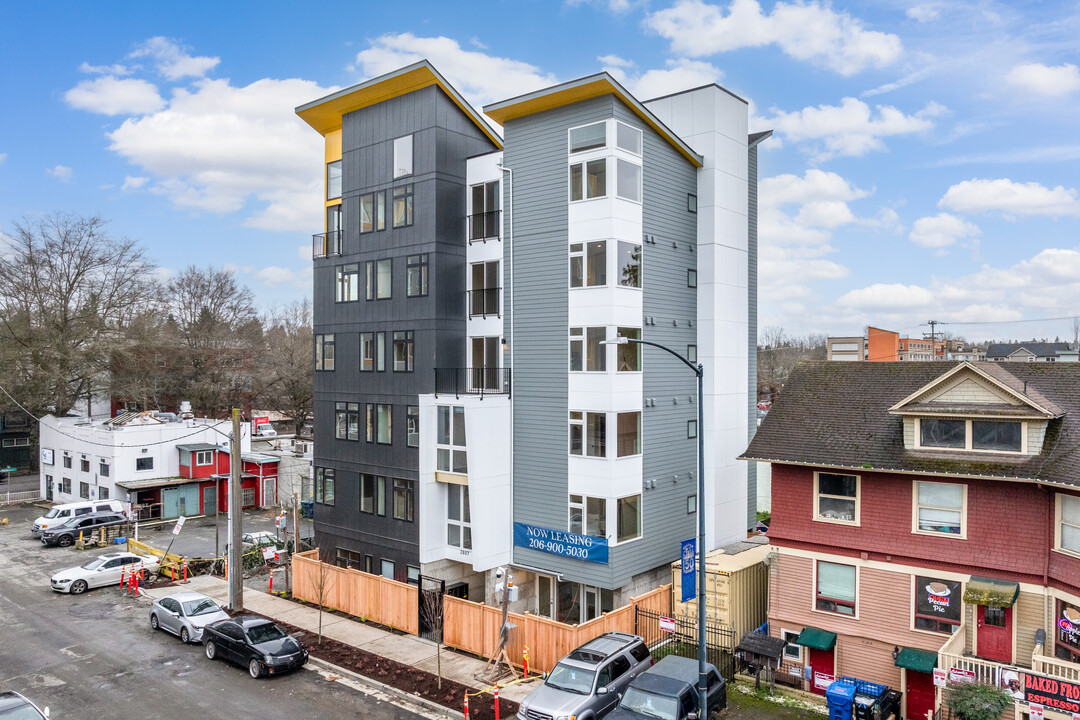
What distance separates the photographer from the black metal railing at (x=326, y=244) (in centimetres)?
2822

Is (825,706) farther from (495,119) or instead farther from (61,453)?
(61,453)

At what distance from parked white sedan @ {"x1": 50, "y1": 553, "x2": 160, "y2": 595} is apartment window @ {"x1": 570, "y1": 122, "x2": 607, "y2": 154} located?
25022 mm

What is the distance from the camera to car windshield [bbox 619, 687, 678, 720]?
14.3 m

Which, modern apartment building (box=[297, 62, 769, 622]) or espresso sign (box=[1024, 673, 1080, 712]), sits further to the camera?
modern apartment building (box=[297, 62, 769, 622])

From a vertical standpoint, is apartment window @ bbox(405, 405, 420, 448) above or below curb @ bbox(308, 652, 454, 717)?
above

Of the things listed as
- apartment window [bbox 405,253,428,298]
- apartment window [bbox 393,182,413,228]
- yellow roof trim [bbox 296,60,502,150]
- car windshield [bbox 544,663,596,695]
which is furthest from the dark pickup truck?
yellow roof trim [bbox 296,60,502,150]

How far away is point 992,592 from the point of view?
16422mm

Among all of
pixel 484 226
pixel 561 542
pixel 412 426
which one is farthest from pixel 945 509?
pixel 484 226

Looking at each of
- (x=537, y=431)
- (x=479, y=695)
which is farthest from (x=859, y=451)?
(x=479, y=695)

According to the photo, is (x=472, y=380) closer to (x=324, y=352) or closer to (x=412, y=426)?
(x=412, y=426)

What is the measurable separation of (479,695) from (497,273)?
45.0 feet

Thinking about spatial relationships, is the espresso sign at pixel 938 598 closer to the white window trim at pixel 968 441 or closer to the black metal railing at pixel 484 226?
the white window trim at pixel 968 441

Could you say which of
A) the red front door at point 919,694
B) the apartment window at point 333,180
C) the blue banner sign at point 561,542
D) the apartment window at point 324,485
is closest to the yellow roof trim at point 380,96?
the apartment window at point 333,180

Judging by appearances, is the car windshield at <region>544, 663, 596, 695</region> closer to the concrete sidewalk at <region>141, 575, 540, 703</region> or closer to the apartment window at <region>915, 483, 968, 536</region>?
the concrete sidewalk at <region>141, 575, 540, 703</region>
